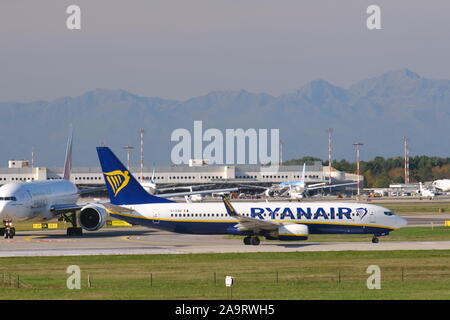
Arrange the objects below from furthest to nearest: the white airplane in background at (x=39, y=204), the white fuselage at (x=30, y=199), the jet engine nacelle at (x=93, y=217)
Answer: the jet engine nacelle at (x=93, y=217)
the white airplane in background at (x=39, y=204)
the white fuselage at (x=30, y=199)

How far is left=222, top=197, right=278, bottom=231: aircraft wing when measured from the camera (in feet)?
200

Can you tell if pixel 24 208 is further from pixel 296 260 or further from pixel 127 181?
pixel 296 260

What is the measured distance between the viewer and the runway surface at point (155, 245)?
5834cm

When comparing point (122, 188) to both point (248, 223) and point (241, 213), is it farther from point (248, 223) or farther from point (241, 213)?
point (248, 223)

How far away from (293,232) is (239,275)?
18.1 m

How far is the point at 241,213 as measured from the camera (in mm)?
63250

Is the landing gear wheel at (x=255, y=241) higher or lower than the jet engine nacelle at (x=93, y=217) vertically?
lower

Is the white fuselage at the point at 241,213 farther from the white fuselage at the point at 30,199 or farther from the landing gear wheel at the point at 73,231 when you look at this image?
the landing gear wheel at the point at 73,231

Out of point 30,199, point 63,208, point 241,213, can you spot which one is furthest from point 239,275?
point 63,208

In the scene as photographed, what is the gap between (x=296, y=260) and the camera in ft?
169

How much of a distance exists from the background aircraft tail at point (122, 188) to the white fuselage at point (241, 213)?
882 millimetres

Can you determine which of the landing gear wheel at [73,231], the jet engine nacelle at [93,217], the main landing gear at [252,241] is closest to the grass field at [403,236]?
the main landing gear at [252,241]
